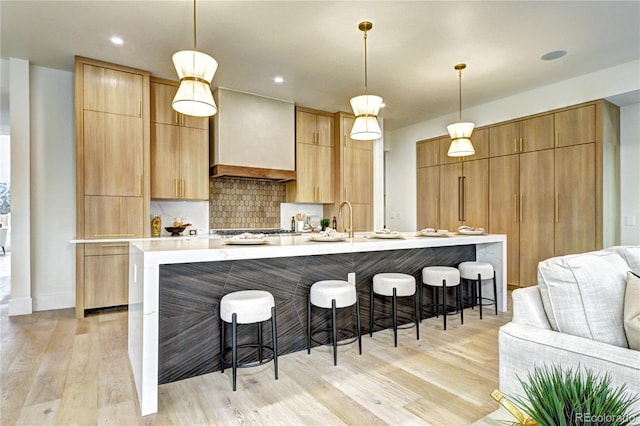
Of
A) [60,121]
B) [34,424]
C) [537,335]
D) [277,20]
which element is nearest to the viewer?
[537,335]

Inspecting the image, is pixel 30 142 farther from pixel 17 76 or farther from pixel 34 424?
pixel 34 424

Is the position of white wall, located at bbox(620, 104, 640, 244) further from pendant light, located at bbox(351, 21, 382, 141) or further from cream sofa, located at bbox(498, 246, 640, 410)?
cream sofa, located at bbox(498, 246, 640, 410)

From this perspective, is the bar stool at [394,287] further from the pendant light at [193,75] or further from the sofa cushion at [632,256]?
the pendant light at [193,75]

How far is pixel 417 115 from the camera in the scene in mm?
6070

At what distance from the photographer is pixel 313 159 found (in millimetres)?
5629

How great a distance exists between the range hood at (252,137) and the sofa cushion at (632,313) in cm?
424

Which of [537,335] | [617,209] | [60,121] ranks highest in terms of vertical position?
[60,121]

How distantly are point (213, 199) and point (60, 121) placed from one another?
2.04 m

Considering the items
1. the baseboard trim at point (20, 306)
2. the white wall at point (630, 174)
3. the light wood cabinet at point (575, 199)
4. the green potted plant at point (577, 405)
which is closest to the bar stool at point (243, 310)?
the green potted plant at point (577, 405)

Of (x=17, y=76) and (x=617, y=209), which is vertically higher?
(x=17, y=76)

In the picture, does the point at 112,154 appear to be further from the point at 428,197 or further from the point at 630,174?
the point at 630,174

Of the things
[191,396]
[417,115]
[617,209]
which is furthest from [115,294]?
[617,209]

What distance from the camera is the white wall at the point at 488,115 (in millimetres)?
4137

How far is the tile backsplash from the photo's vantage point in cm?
518
